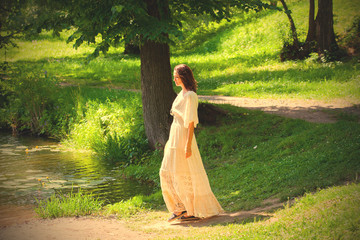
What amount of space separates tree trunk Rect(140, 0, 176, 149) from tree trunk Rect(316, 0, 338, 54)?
10.3m

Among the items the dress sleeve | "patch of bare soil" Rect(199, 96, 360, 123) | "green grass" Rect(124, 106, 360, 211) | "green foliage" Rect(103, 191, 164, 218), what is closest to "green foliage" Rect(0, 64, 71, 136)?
"green grass" Rect(124, 106, 360, 211)

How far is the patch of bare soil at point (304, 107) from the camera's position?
37.3 feet

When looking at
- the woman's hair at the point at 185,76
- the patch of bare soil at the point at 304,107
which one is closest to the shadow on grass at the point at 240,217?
the woman's hair at the point at 185,76

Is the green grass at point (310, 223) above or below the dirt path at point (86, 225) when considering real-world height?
above

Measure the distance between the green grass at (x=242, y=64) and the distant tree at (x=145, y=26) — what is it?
3.38 ft

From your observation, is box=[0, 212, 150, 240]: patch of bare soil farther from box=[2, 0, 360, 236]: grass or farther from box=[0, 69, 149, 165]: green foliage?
box=[0, 69, 149, 165]: green foliage

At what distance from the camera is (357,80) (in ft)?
49.3

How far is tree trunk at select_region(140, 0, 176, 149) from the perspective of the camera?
1152cm

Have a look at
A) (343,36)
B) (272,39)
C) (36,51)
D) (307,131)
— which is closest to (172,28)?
(307,131)

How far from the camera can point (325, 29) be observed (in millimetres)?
18984

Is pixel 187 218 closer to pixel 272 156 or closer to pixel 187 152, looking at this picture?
pixel 187 152

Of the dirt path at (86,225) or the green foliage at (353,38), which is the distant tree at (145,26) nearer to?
the dirt path at (86,225)

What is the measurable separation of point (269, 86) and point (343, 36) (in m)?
6.87

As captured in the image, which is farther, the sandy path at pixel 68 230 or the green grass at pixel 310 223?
the sandy path at pixel 68 230
